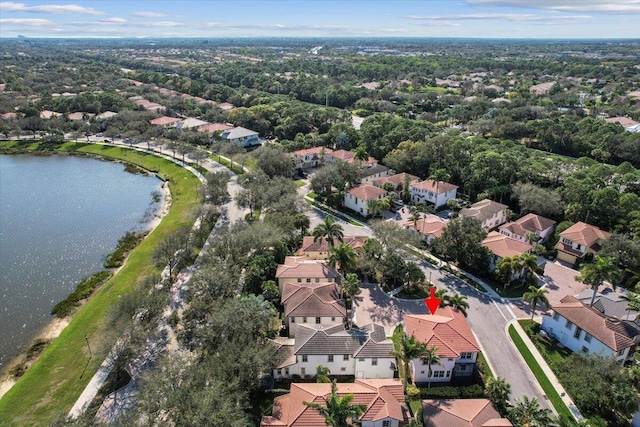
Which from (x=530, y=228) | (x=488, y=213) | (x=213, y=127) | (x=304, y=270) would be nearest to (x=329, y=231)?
(x=304, y=270)

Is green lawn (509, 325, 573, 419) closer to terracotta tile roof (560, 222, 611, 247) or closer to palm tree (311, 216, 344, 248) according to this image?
terracotta tile roof (560, 222, 611, 247)

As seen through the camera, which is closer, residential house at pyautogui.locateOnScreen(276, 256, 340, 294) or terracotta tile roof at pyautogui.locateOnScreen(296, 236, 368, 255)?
residential house at pyautogui.locateOnScreen(276, 256, 340, 294)

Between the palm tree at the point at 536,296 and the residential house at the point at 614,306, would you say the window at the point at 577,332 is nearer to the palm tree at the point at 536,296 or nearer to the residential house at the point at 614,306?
the palm tree at the point at 536,296

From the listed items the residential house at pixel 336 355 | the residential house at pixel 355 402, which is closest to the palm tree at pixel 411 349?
the residential house at pixel 336 355

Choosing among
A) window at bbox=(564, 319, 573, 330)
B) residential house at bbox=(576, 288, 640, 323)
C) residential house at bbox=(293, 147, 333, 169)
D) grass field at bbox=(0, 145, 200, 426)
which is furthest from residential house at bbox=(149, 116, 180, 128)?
residential house at bbox=(576, 288, 640, 323)

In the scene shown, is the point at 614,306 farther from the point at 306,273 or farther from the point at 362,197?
the point at 362,197

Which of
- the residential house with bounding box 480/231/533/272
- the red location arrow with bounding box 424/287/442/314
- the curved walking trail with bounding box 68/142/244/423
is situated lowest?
the curved walking trail with bounding box 68/142/244/423
